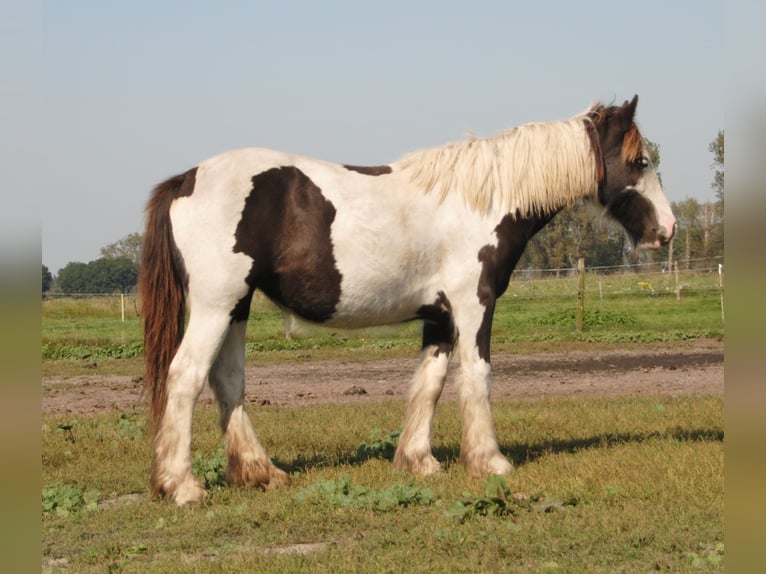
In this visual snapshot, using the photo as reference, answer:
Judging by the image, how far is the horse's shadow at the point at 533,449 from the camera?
8320 mm

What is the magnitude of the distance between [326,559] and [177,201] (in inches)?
129

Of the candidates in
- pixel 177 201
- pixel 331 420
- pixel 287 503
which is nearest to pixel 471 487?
pixel 287 503

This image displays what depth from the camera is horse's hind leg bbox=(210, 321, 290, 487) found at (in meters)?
7.42

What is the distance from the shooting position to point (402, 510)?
6.36m

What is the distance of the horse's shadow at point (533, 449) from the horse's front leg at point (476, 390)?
0.48 m

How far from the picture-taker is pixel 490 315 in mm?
7805

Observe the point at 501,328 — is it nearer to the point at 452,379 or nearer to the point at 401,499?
the point at 452,379

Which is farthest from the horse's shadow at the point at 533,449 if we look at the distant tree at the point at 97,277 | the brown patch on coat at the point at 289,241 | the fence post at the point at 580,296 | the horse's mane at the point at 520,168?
the distant tree at the point at 97,277

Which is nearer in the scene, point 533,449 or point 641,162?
point 641,162

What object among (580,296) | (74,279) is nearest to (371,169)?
(580,296)

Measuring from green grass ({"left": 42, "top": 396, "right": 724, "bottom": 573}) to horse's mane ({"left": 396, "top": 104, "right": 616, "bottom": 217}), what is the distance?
7.70 ft

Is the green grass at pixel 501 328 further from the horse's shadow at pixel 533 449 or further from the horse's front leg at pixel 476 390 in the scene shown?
the horse's shadow at pixel 533 449

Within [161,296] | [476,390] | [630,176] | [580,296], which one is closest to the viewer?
[161,296]

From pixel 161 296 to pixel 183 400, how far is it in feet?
2.81
